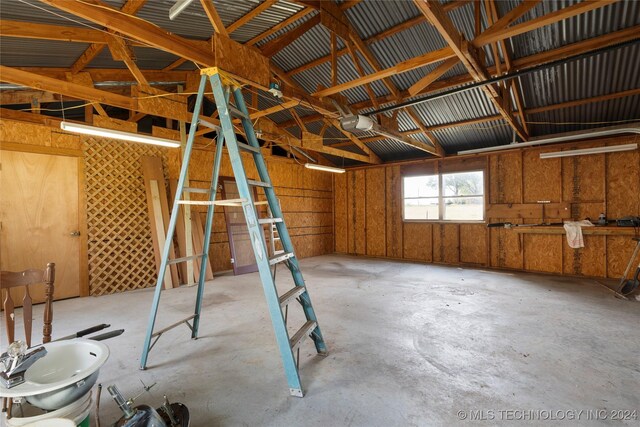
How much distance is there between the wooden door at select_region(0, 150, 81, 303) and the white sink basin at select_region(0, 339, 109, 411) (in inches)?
167

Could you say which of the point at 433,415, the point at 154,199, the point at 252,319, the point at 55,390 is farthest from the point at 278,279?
the point at 55,390

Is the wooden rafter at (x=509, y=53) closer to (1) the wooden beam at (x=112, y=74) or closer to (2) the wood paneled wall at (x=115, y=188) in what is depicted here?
(1) the wooden beam at (x=112, y=74)

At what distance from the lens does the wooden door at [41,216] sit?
4219 millimetres

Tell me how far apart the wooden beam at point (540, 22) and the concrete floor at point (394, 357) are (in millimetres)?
3060

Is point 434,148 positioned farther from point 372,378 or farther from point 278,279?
point 372,378

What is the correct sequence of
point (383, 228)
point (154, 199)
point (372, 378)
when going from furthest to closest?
1. point (383, 228)
2. point (154, 199)
3. point (372, 378)

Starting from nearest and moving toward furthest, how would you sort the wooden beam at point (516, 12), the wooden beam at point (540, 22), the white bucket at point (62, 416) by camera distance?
the white bucket at point (62, 416) → the wooden beam at point (540, 22) → the wooden beam at point (516, 12)

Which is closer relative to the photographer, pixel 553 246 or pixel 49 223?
pixel 49 223

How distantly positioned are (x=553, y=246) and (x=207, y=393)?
7279 millimetres

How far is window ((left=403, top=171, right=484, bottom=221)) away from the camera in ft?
23.9

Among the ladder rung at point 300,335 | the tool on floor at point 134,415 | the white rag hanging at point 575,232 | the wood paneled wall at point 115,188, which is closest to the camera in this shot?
the tool on floor at point 134,415

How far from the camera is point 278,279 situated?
6.01 metres

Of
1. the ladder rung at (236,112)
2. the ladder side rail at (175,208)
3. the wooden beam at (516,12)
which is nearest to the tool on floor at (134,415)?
the ladder side rail at (175,208)

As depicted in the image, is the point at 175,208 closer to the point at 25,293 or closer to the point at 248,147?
the point at 248,147
